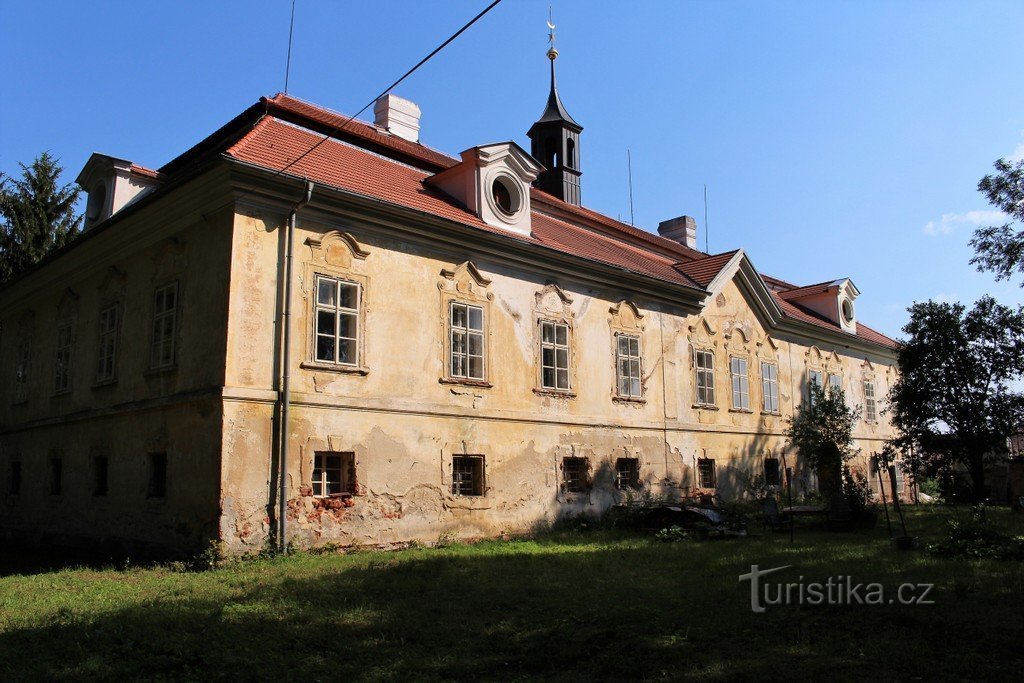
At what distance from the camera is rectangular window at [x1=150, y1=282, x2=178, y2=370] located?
12766 millimetres

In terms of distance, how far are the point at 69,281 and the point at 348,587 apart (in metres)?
10.7

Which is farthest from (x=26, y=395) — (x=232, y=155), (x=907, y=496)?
(x=907, y=496)

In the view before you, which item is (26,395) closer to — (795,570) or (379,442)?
(379,442)

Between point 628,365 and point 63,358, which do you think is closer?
point 63,358

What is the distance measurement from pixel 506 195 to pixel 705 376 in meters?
7.34

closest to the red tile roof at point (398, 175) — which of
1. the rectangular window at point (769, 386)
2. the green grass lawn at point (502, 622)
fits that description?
the rectangular window at point (769, 386)

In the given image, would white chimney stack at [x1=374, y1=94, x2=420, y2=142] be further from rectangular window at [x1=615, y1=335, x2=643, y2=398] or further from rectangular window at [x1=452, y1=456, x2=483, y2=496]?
rectangular window at [x1=452, y1=456, x2=483, y2=496]

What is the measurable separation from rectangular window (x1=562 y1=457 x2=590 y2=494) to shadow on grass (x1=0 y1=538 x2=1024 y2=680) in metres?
5.90

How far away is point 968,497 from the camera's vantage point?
23422mm

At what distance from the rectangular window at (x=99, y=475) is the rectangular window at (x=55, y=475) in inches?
71.1

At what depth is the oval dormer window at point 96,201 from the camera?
14915mm

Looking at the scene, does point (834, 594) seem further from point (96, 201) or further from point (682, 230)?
point (682, 230)

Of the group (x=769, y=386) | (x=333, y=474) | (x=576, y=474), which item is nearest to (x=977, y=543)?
(x=576, y=474)

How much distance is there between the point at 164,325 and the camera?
13008 millimetres
